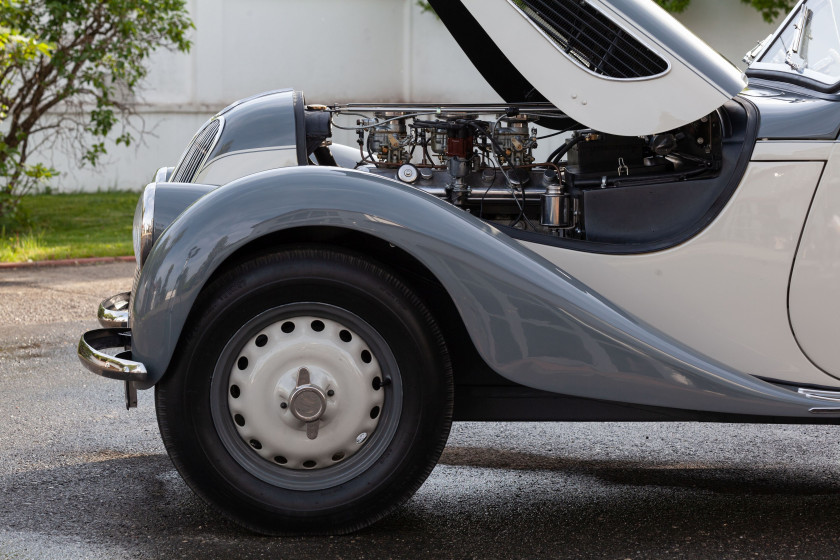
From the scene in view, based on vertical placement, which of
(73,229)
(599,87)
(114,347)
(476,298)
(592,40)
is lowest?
(73,229)

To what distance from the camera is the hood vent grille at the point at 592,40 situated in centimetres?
334

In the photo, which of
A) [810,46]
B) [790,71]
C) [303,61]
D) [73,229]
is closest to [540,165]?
[790,71]

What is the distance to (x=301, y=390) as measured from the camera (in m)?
3.10

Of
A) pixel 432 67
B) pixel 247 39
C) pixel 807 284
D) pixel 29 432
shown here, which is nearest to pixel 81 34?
pixel 247 39

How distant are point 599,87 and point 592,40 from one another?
0.58ft

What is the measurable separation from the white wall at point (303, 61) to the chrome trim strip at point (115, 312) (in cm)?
1172

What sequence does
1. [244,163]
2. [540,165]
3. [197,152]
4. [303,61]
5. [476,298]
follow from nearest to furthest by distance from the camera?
[476,298] → [540,165] → [244,163] → [197,152] → [303,61]

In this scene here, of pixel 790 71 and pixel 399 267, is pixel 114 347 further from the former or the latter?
pixel 790 71

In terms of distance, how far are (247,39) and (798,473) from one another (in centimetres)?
Answer: 1394

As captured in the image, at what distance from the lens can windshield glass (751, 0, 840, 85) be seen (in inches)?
149

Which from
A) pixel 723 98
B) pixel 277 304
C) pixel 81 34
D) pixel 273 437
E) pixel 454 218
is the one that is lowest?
pixel 273 437

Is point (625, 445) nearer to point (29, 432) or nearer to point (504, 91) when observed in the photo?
point (504, 91)

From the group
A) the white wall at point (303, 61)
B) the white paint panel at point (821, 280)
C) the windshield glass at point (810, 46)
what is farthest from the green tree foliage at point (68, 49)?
the white paint panel at point (821, 280)

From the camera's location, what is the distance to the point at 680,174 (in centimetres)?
350
